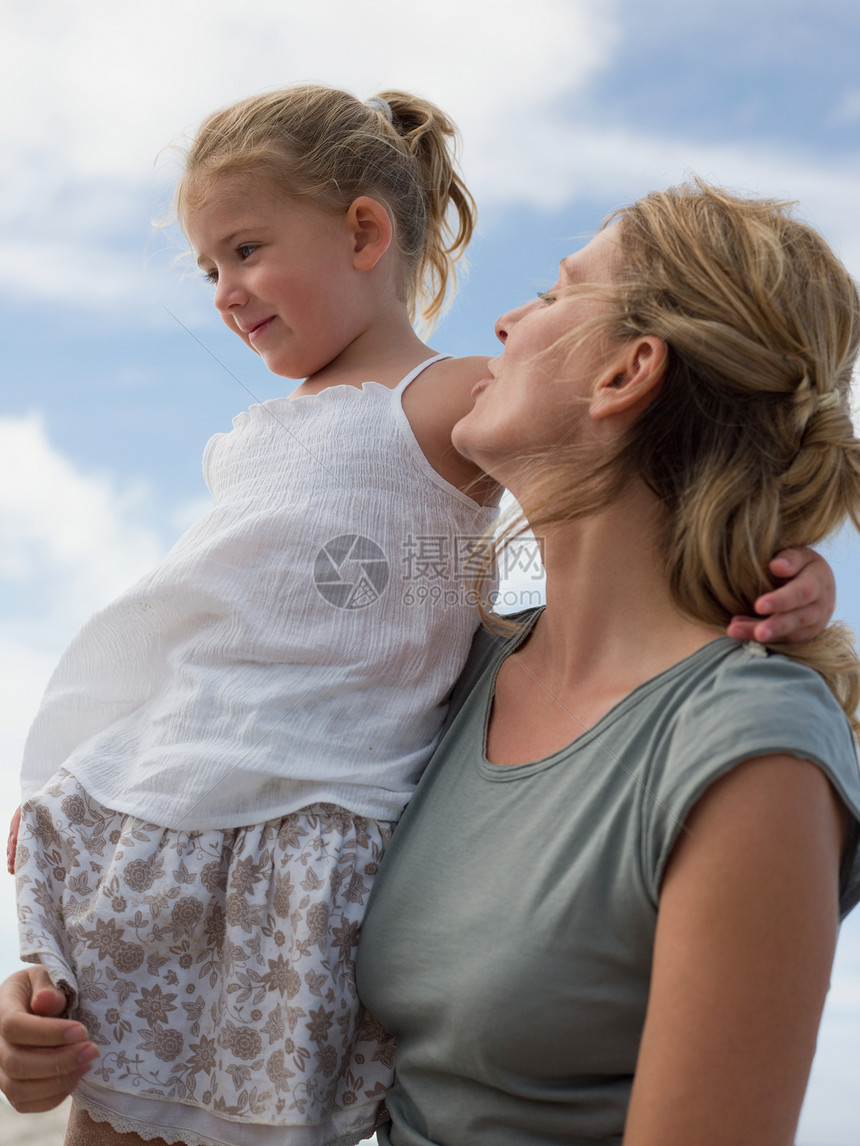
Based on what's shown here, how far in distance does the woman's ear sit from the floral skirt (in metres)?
0.47

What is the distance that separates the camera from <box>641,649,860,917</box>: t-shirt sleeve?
771mm

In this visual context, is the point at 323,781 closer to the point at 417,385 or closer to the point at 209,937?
the point at 209,937

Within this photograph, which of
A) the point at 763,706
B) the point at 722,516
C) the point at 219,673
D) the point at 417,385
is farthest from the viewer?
the point at 417,385

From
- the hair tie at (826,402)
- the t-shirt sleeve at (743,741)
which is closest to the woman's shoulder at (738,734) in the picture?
the t-shirt sleeve at (743,741)

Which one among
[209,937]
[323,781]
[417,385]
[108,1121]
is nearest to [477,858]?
[323,781]

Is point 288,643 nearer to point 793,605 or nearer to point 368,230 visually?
point 793,605

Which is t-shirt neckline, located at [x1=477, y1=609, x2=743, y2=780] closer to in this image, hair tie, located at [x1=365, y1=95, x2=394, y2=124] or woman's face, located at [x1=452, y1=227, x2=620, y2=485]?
woman's face, located at [x1=452, y1=227, x2=620, y2=485]

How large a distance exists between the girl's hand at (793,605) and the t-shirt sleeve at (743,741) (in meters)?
0.03

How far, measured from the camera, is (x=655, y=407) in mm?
988

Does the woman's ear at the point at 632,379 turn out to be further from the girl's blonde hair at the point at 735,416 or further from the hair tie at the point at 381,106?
the hair tie at the point at 381,106

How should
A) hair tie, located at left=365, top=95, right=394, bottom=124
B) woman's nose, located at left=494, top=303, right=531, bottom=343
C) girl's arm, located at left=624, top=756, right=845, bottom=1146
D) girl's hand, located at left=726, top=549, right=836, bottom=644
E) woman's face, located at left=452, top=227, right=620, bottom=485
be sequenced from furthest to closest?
hair tie, located at left=365, top=95, right=394, bottom=124 → woman's nose, located at left=494, top=303, right=531, bottom=343 → woman's face, located at left=452, top=227, right=620, bottom=485 → girl's hand, located at left=726, top=549, right=836, bottom=644 → girl's arm, located at left=624, top=756, right=845, bottom=1146

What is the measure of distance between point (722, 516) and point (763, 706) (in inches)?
8.1

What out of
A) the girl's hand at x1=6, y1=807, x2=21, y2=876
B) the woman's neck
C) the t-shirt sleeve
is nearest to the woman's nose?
the woman's neck

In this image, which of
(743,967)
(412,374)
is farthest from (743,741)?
(412,374)
